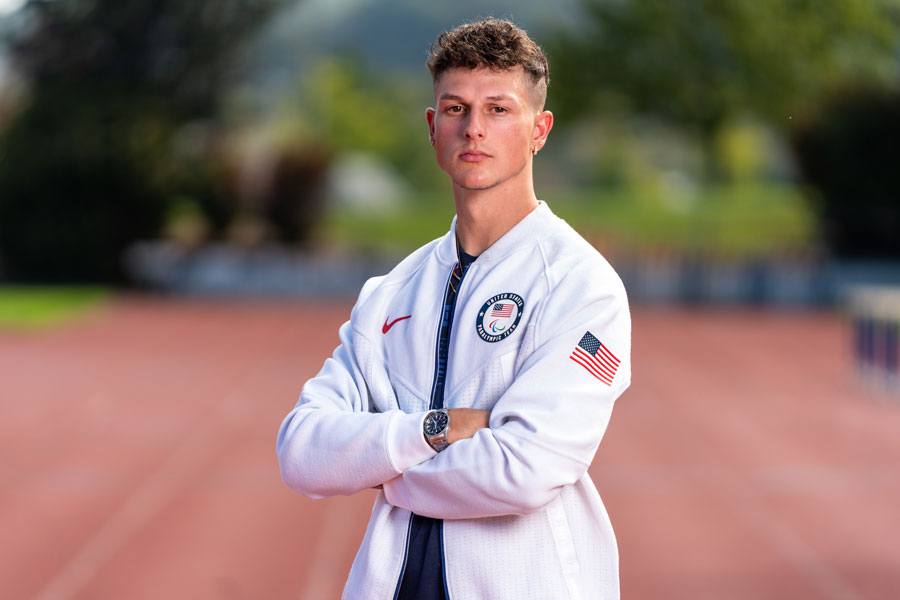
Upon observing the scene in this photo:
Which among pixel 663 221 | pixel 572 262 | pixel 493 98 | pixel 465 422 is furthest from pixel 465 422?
pixel 663 221

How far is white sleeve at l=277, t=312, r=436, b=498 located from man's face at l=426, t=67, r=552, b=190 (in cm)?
39

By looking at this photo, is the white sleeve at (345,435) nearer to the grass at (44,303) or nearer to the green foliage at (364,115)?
the grass at (44,303)

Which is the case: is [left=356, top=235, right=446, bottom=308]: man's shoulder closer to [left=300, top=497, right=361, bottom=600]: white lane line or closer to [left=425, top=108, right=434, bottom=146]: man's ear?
[left=425, top=108, right=434, bottom=146]: man's ear

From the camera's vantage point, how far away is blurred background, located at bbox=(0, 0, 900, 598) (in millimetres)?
12078

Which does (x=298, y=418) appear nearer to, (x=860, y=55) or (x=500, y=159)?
(x=500, y=159)

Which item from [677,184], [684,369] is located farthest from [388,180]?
[684,369]

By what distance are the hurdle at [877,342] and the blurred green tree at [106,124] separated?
16.0 meters

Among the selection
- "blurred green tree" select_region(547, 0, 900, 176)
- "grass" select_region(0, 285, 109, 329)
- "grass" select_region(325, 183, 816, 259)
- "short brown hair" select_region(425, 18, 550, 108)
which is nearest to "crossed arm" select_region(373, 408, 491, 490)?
"short brown hair" select_region(425, 18, 550, 108)

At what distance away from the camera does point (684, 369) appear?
1467 centimetres

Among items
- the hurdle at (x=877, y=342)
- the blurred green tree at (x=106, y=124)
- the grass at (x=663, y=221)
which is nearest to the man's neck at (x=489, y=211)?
the hurdle at (x=877, y=342)

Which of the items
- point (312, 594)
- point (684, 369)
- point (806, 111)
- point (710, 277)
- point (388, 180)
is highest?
point (388, 180)

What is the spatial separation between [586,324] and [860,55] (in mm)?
19815

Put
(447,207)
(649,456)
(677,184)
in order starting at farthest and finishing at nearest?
(677,184) → (447,207) → (649,456)

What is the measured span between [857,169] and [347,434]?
23071 mm
